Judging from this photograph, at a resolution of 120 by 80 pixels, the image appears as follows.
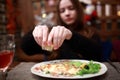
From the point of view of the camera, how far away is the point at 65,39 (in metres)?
1.08

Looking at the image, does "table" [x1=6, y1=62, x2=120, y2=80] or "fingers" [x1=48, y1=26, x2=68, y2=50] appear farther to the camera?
"fingers" [x1=48, y1=26, x2=68, y2=50]

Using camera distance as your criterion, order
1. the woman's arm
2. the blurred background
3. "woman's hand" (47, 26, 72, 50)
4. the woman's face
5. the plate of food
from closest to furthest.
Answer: the plate of food
"woman's hand" (47, 26, 72, 50)
the woman's arm
the woman's face
the blurred background

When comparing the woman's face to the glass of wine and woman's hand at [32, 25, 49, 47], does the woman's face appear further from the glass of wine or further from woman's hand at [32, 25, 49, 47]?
the glass of wine

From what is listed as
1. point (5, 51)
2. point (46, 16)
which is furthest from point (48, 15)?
point (5, 51)

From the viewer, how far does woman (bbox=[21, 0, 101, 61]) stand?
2.76ft

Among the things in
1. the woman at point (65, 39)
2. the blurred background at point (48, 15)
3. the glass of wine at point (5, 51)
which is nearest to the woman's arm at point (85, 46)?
the woman at point (65, 39)

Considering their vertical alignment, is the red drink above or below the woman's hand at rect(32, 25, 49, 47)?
below

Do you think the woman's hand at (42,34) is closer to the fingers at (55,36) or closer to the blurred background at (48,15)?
the fingers at (55,36)

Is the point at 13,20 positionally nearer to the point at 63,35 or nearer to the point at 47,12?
the point at 47,12

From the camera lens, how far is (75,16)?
1470 millimetres

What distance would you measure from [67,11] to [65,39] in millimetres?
362

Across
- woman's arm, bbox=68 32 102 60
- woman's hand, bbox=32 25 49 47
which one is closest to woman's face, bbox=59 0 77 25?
woman's arm, bbox=68 32 102 60

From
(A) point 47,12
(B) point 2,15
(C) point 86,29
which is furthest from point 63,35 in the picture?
(A) point 47,12

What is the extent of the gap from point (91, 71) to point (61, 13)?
0.81 meters
